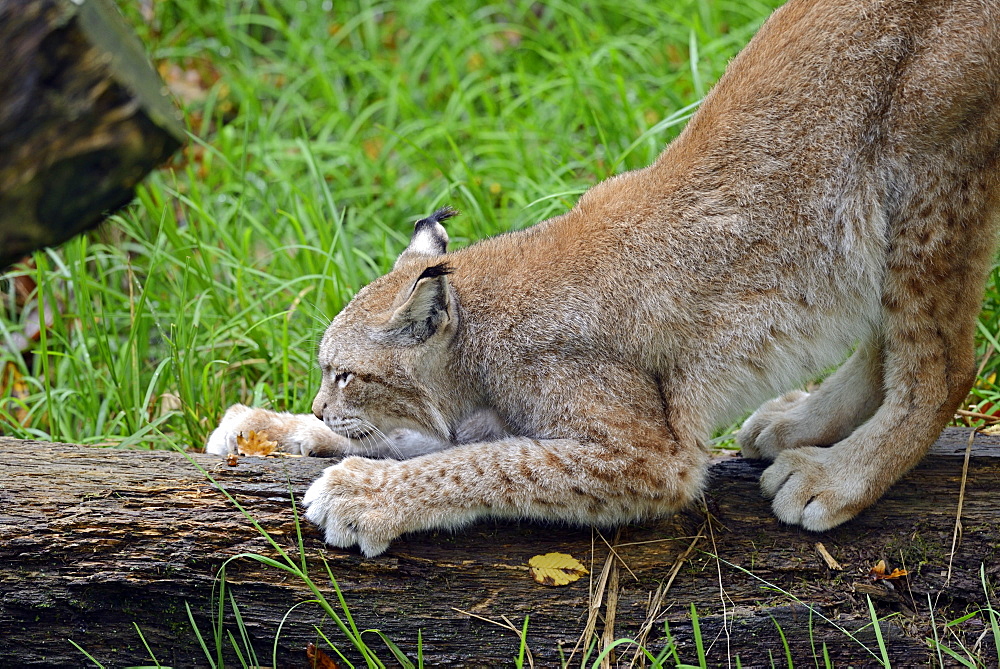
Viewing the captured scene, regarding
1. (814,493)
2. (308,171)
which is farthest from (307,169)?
(814,493)

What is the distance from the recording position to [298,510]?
131 inches

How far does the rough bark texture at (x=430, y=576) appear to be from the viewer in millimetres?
3098

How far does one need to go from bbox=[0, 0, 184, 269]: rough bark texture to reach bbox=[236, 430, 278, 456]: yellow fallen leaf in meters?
2.41

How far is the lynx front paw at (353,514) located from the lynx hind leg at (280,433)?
26.2 inches

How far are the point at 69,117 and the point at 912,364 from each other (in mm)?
3169

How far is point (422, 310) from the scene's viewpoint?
3.68 m

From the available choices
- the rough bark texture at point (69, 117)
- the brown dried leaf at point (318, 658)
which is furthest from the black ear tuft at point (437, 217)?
the rough bark texture at point (69, 117)

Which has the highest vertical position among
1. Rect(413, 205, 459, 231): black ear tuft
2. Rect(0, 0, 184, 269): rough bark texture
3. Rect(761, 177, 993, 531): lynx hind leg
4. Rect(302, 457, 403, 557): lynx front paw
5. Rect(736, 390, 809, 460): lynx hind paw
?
Rect(0, 0, 184, 269): rough bark texture

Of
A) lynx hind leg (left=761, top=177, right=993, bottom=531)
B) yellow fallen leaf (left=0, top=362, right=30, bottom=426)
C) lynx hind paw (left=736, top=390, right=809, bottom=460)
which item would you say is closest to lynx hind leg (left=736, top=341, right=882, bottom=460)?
lynx hind paw (left=736, top=390, right=809, bottom=460)

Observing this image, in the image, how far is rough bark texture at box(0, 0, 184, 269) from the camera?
155 cm

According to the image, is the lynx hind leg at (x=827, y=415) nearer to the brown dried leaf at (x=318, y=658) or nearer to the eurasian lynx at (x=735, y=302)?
Answer: the eurasian lynx at (x=735, y=302)

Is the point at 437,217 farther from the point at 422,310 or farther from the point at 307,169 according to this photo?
the point at 307,169

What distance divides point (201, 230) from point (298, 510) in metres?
3.27

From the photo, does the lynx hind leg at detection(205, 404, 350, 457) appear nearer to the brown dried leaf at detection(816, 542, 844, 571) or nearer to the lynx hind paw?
the lynx hind paw
